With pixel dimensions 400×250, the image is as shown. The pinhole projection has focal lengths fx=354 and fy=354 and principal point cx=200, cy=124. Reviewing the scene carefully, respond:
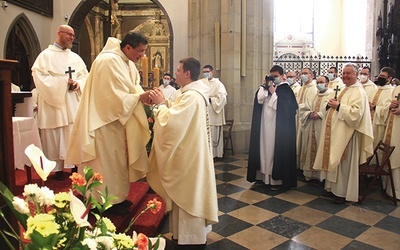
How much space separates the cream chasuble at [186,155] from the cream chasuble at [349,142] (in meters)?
2.27

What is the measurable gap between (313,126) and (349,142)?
126 cm

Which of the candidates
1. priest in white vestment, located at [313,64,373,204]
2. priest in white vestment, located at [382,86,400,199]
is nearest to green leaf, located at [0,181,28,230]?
priest in white vestment, located at [313,64,373,204]

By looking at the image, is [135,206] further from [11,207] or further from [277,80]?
[11,207]

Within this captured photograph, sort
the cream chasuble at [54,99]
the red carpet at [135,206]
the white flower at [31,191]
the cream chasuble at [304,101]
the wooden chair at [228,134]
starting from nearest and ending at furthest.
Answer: the white flower at [31,191] < the red carpet at [135,206] < the cream chasuble at [54,99] < the cream chasuble at [304,101] < the wooden chair at [228,134]

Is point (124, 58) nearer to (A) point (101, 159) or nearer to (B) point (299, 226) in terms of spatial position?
(A) point (101, 159)

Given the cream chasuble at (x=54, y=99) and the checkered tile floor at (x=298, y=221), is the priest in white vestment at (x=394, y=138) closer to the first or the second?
the checkered tile floor at (x=298, y=221)

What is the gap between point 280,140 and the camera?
5.12 meters

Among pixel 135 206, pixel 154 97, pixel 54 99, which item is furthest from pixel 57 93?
pixel 154 97

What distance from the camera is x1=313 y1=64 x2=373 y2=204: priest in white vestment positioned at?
14.9 feet

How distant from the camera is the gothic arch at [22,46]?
28.6ft

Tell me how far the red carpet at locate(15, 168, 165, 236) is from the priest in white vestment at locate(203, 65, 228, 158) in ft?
10.3

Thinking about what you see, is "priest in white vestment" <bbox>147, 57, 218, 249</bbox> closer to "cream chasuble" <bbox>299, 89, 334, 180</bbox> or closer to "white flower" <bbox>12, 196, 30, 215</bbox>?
"white flower" <bbox>12, 196, 30, 215</bbox>

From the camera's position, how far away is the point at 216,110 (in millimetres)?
7344

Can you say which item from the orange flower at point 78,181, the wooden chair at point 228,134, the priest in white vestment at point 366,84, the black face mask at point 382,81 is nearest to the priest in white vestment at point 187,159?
the orange flower at point 78,181
